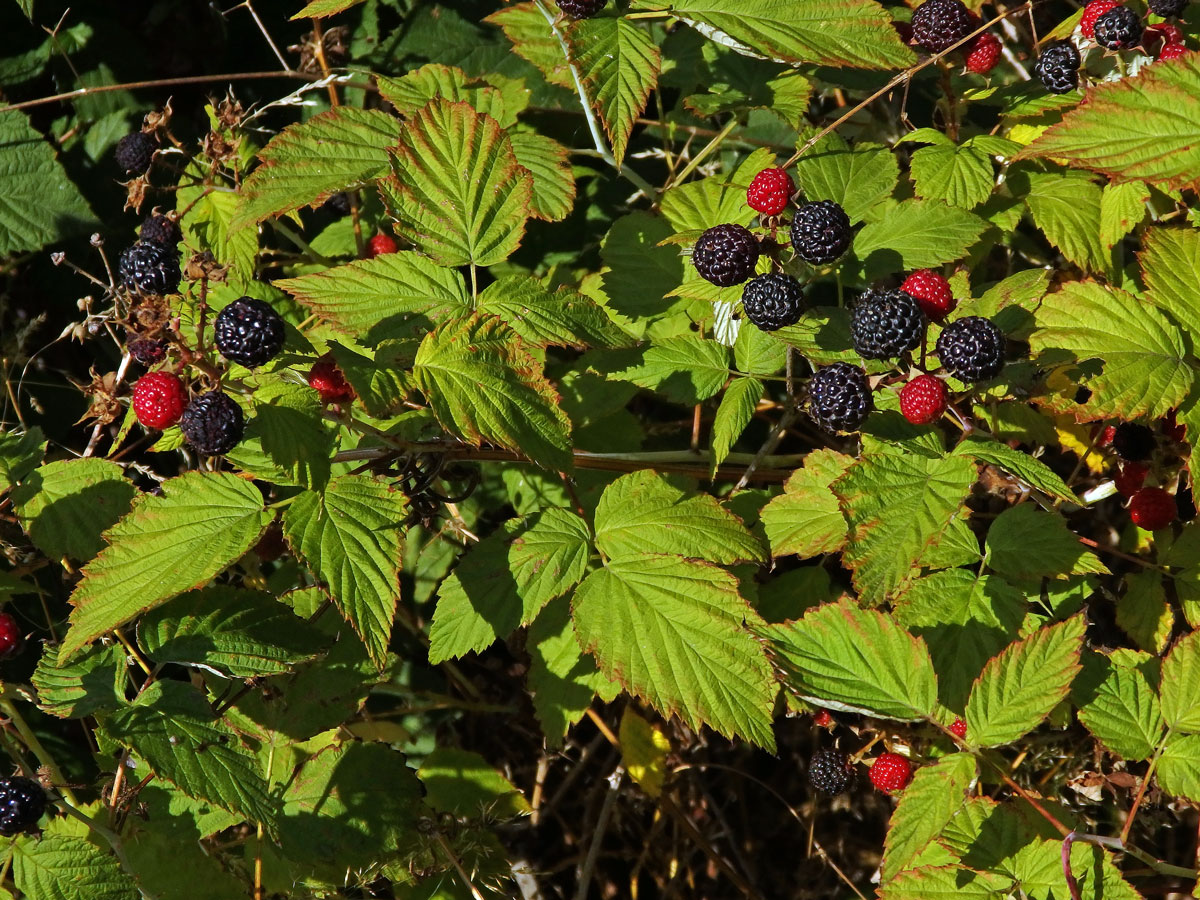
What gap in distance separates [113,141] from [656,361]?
2217mm

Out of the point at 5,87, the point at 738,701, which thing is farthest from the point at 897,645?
the point at 5,87

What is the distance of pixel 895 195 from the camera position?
2.88 metres

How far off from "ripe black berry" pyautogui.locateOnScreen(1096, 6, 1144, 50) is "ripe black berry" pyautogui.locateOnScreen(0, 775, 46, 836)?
264 cm

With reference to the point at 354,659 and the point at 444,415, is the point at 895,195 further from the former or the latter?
the point at 354,659

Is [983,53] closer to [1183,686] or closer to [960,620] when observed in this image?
[960,620]

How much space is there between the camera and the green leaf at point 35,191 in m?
3.19

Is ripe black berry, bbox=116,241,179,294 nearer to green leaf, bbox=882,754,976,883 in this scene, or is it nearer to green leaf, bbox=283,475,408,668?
green leaf, bbox=283,475,408,668

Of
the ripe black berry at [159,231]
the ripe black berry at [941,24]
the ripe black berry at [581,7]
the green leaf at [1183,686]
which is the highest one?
the ripe black berry at [581,7]

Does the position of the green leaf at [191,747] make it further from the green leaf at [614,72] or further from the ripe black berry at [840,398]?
the green leaf at [614,72]

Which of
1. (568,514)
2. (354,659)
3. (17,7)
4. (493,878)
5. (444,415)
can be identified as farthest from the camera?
(17,7)

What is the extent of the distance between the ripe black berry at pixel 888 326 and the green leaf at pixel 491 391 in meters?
0.55

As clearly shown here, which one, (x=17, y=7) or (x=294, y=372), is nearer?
(x=294, y=372)

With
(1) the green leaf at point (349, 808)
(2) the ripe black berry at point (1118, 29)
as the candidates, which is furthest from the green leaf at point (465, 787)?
(2) the ripe black berry at point (1118, 29)

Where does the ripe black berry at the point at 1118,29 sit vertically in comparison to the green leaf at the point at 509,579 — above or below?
above
